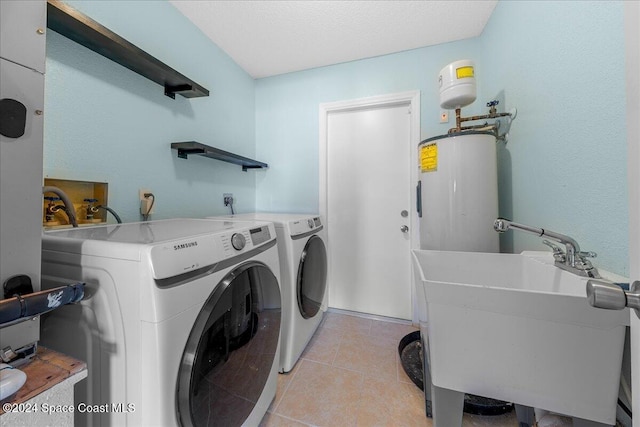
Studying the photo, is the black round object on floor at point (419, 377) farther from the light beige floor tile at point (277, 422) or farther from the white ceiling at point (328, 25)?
the white ceiling at point (328, 25)

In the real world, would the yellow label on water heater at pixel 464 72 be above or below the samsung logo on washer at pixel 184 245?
above

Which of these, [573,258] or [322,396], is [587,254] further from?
[322,396]

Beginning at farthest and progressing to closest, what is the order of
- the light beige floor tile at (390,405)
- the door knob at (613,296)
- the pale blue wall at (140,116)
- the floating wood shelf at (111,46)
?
the light beige floor tile at (390,405)
the pale blue wall at (140,116)
the floating wood shelf at (111,46)
the door knob at (613,296)

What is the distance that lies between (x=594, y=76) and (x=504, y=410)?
5.06 ft

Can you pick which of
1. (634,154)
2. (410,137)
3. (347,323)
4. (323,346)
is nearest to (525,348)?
(634,154)

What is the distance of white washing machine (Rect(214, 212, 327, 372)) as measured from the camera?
1358 millimetres

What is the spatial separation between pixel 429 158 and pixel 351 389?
1.47 metres

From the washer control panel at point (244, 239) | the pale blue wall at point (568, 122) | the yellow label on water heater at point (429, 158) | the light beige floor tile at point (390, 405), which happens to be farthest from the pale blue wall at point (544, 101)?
the washer control panel at point (244, 239)

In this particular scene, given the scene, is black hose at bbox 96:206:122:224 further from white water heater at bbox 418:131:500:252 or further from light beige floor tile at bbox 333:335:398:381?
white water heater at bbox 418:131:500:252

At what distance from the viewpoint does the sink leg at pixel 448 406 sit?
29.4 inches

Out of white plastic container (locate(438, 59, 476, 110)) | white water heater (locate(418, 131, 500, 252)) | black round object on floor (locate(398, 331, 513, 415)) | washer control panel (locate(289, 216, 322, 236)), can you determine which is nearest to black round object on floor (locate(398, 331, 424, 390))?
black round object on floor (locate(398, 331, 513, 415))

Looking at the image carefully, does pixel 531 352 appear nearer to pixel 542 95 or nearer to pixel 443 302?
pixel 443 302

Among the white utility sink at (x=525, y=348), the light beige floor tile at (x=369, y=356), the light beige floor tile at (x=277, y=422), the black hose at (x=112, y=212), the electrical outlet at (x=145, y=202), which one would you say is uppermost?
the electrical outlet at (x=145, y=202)

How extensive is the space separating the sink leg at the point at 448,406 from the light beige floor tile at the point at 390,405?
0.53 metres
